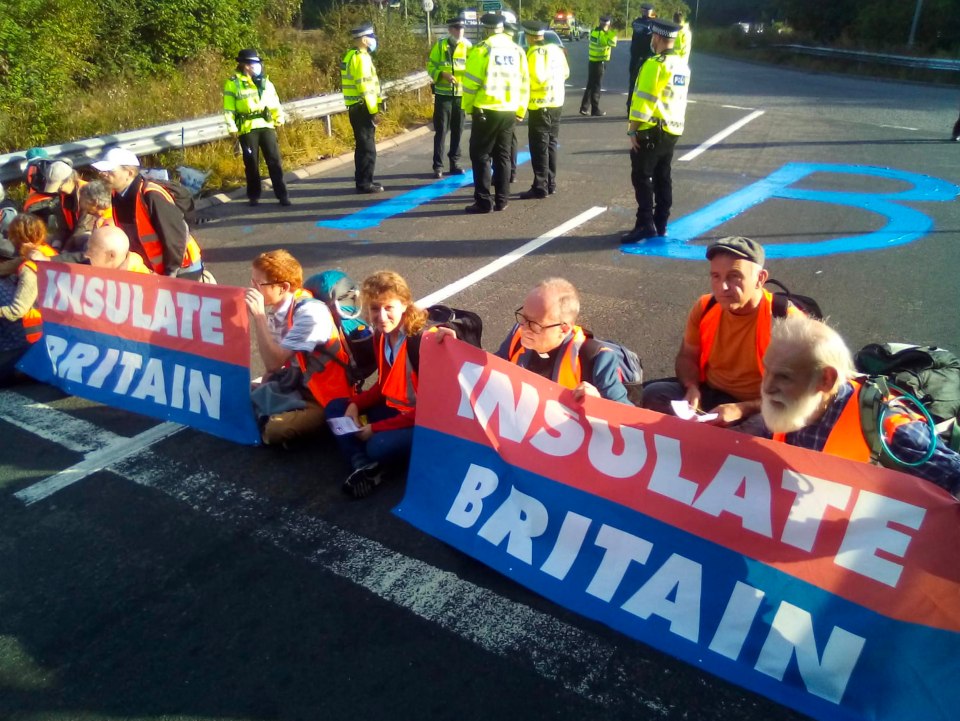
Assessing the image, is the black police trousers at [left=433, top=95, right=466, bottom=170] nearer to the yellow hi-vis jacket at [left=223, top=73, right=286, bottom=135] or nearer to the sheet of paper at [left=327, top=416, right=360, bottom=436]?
the yellow hi-vis jacket at [left=223, top=73, right=286, bottom=135]

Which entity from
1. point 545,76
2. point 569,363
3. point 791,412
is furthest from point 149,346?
point 545,76

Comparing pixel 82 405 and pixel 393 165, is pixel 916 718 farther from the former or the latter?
pixel 393 165

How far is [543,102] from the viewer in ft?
33.3

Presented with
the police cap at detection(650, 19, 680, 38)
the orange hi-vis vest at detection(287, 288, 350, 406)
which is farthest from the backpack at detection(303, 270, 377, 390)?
the police cap at detection(650, 19, 680, 38)

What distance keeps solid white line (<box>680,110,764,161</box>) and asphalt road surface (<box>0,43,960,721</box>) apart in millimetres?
4358

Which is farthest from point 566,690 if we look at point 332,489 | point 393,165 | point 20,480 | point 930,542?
point 393,165

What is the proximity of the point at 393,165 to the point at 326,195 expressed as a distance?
2082 millimetres

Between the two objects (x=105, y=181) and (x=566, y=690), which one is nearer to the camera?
(x=566, y=690)

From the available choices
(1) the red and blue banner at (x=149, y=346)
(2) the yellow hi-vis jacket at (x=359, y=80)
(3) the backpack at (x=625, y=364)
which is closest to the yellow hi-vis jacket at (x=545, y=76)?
(2) the yellow hi-vis jacket at (x=359, y=80)

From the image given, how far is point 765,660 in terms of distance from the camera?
2826 millimetres

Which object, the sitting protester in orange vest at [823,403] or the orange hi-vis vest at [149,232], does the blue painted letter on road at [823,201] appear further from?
the sitting protester in orange vest at [823,403]

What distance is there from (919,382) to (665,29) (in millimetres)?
5587

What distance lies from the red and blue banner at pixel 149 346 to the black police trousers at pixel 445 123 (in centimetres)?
700

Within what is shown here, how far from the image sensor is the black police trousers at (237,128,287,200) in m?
10.1
